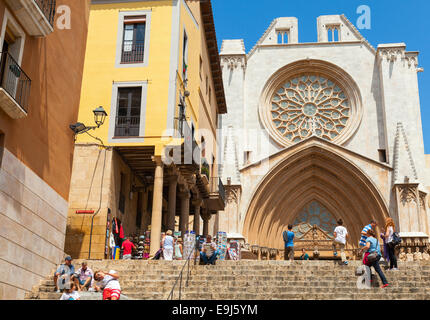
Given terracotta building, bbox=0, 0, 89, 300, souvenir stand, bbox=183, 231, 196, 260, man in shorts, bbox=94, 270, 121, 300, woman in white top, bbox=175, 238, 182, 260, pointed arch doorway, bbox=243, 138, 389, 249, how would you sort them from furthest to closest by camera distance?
pointed arch doorway, bbox=243, 138, 389, 249, woman in white top, bbox=175, 238, 182, 260, souvenir stand, bbox=183, 231, 196, 260, terracotta building, bbox=0, 0, 89, 300, man in shorts, bbox=94, 270, 121, 300

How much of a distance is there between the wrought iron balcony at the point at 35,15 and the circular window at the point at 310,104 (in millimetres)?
22722

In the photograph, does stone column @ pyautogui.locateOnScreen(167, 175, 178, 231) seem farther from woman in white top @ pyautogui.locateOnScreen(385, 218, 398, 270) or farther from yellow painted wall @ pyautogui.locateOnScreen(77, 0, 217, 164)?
woman in white top @ pyautogui.locateOnScreen(385, 218, 398, 270)

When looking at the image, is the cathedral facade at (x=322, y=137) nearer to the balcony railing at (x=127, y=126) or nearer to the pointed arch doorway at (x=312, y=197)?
the pointed arch doorway at (x=312, y=197)

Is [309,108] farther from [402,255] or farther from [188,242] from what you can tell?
[188,242]

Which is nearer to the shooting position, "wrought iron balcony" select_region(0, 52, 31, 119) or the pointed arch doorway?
"wrought iron balcony" select_region(0, 52, 31, 119)

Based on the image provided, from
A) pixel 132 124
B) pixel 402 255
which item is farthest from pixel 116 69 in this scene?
pixel 402 255

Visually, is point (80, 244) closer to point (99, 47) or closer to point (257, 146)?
point (99, 47)

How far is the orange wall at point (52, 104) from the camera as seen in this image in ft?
41.3

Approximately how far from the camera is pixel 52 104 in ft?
46.3

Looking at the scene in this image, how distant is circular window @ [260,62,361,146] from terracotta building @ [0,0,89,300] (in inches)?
837

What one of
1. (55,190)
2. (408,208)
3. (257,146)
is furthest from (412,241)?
(55,190)

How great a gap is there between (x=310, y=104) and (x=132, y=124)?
18591 mm

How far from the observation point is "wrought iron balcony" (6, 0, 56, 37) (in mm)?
11969

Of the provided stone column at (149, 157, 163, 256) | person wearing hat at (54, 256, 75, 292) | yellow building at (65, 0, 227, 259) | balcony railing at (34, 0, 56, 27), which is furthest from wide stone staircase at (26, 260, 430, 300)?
balcony railing at (34, 0, 56, 27)
